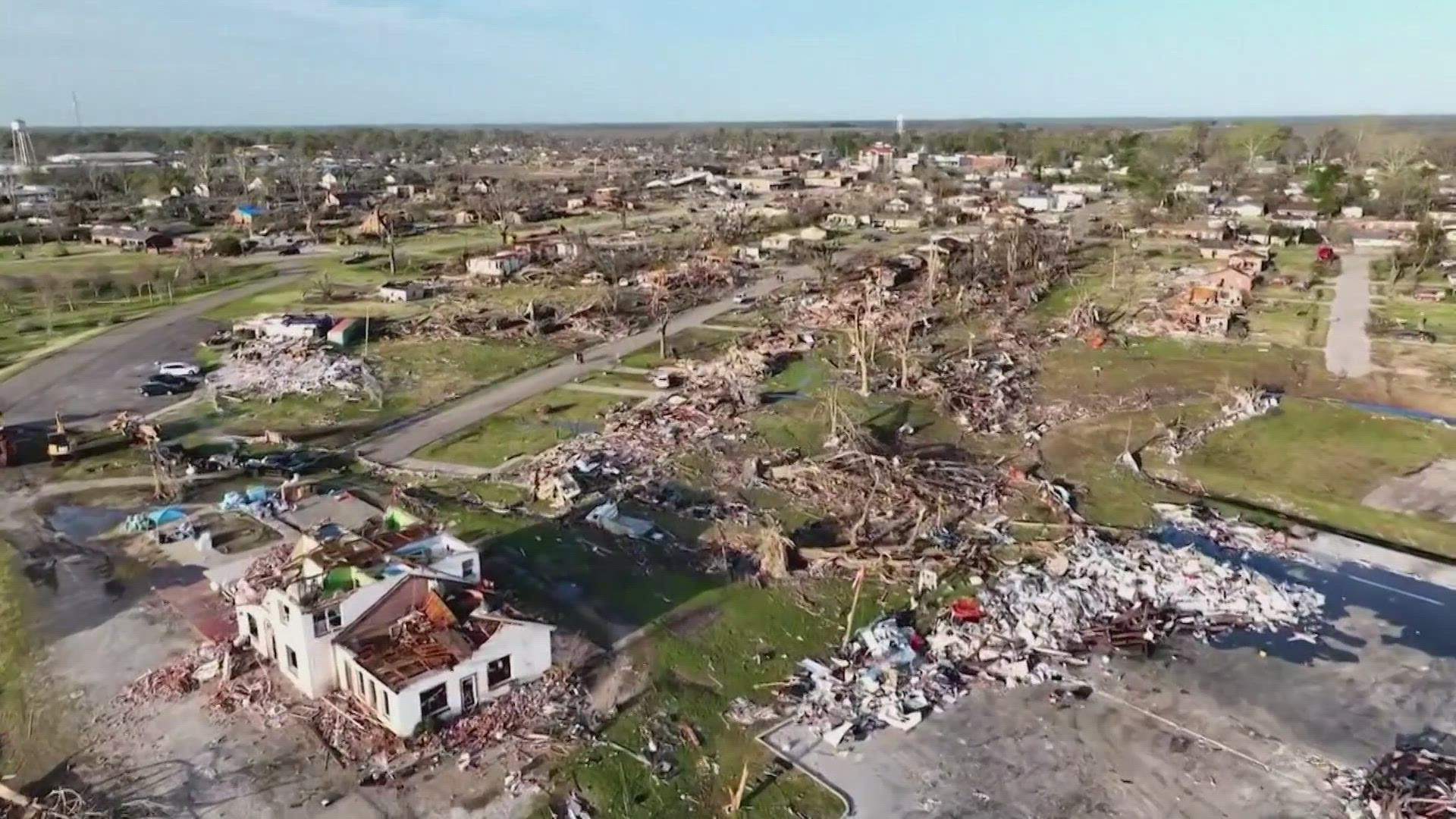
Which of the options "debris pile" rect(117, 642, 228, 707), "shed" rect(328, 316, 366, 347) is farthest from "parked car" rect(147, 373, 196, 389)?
"debris pile" rect(117, 642, 228, 707)

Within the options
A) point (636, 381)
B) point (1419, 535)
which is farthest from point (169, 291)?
point (1419, 535)

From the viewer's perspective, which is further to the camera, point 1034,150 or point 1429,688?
point 1034,150

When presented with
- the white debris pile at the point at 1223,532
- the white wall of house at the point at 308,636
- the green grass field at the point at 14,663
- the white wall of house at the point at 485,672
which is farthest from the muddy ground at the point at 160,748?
the white debris pile at the point at 1223,532

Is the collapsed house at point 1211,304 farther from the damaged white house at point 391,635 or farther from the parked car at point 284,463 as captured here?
the damaged white house at point 391,635

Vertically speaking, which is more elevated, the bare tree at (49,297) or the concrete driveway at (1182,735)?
the bare tree at (49,297)

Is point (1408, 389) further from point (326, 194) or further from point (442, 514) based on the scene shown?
point (326, 194)

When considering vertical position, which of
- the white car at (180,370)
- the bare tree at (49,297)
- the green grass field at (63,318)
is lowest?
the white car at (180,370)

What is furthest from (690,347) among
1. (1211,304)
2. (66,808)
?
(66,808)
